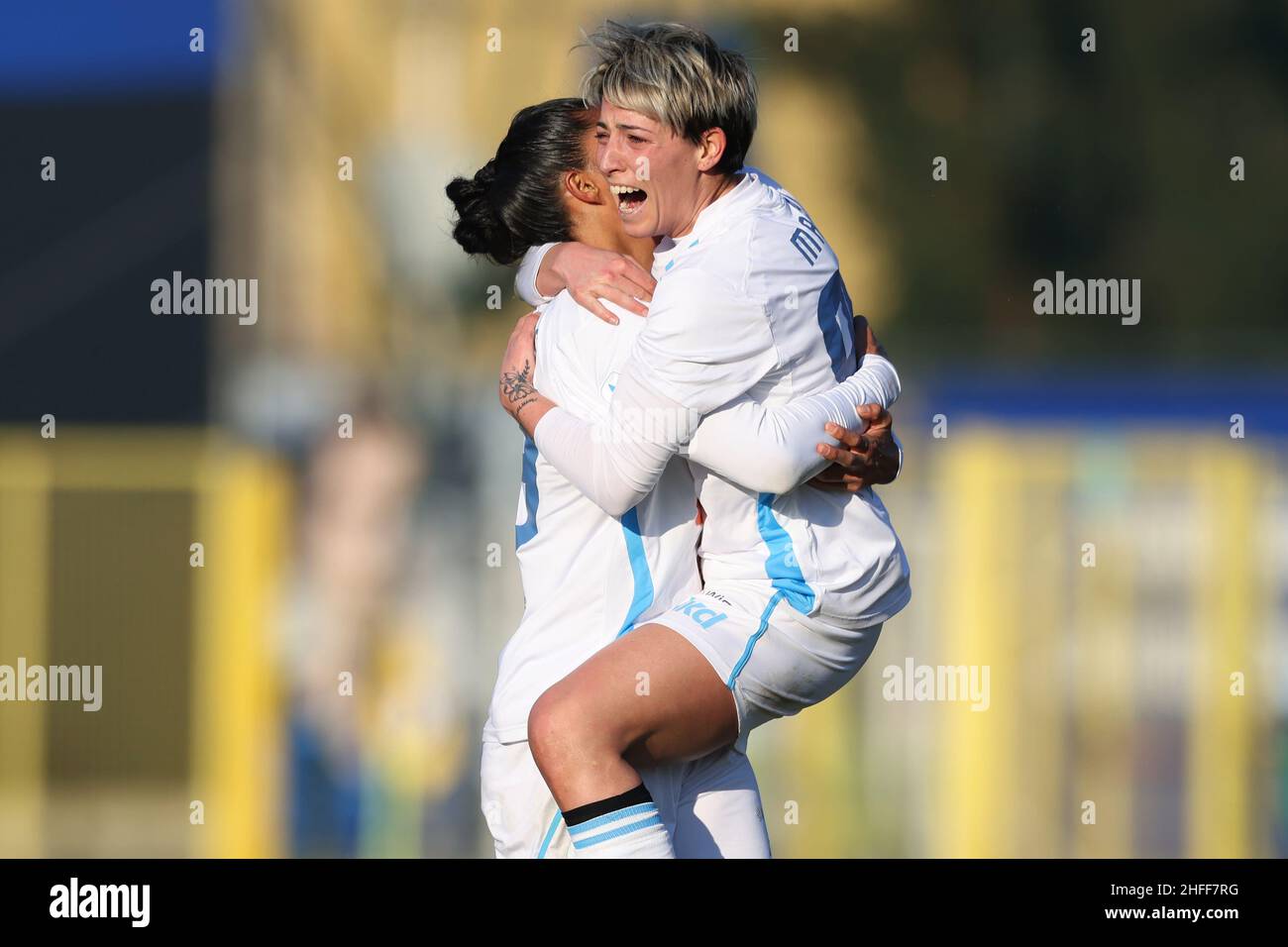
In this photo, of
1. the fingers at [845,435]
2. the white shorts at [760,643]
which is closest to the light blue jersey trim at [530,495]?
the white shorts at [760,643]

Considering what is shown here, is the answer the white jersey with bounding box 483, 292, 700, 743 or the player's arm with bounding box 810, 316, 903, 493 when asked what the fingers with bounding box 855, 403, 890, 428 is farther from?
the white jersey with bounding box 483, 292, 700, 743

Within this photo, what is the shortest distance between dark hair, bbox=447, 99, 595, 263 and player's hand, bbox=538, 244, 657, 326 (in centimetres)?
17

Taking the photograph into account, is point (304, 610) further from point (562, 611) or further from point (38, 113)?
point (38, 113)

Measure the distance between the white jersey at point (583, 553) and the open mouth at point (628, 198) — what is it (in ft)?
0.68

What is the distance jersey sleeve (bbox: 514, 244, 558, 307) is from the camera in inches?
155

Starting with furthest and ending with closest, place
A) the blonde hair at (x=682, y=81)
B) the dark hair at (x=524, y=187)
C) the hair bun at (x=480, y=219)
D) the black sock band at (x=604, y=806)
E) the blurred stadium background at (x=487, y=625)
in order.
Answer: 1. the blurred stadium background at (x=487, y=625)
2. the hair bun at (x=480, y=219)
3. the dark hair at (x=524, y=187)
4. the blonde hair at (x=682, y=81)
5. the black sock band at (x=604, y=806)

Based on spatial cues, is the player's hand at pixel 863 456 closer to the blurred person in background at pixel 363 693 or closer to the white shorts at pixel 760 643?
the white shorts at pixel 760 643

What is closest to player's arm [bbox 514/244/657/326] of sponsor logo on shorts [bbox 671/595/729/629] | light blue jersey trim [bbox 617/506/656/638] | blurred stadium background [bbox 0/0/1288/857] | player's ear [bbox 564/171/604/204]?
player's ear [bbox 564/171/604/204]

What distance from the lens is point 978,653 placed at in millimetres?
9008

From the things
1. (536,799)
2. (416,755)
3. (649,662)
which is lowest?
(416,755)

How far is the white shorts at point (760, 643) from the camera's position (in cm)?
346

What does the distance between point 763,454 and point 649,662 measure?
1.46ft

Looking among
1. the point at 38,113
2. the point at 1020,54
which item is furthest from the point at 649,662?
the point at 38,113

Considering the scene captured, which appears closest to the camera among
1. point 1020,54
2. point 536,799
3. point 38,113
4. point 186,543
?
point 536,799
